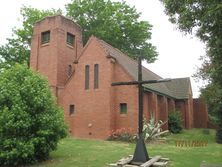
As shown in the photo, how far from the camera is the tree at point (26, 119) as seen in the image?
12.7 m

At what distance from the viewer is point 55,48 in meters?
31.0

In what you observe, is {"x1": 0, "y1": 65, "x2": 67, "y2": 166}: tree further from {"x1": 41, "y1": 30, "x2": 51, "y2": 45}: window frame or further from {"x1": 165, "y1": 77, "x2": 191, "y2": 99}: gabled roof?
{"x1": 165, "y1": 77, "x2": 191, "y2": 99}: gabled roof

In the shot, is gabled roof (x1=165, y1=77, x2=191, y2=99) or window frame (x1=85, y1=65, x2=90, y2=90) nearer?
window frame (x1=85, y1=65, x2=90, y2=90)

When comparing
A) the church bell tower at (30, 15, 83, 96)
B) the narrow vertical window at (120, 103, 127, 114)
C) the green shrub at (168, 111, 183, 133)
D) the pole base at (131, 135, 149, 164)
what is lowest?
the pole base at (131, 135, 149, 164)

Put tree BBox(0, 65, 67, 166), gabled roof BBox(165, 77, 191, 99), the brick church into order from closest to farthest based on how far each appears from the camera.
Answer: tree BBox(0, 65, 67, 166) < the brick church < gabled roof BBox(165, 77, 191, 99)

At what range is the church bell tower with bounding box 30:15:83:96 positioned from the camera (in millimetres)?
30938

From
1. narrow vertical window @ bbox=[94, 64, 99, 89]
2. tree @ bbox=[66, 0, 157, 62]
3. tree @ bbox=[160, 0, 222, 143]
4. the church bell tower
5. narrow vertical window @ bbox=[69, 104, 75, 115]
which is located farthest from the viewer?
tree @ bbox=[66, 0, 157, 62]

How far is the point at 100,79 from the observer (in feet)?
89.4

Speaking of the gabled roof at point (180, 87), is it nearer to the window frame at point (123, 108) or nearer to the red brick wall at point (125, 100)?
the window frame at point (123, 108)

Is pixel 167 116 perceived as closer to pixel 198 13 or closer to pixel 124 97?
pixel 124 97

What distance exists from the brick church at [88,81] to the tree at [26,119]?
40.3ft

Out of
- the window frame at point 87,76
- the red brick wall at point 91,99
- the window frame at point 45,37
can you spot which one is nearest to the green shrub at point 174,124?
the red brick wall at point 91,99

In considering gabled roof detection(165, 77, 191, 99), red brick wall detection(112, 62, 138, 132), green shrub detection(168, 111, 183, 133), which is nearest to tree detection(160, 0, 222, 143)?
red brick wall detection(112, 62, 138, 132)

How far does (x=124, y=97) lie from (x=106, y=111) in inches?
78.9
